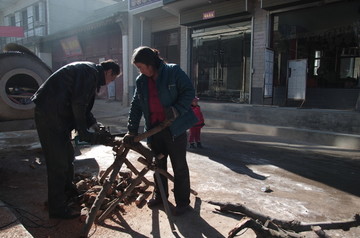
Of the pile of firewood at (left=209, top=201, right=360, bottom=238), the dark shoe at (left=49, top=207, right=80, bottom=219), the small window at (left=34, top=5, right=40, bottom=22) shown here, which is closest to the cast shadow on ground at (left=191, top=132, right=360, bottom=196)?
the pile of firewood at (left=209, top=201, right=360, bottom=238)

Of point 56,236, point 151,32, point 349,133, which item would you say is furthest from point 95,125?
point 151,32

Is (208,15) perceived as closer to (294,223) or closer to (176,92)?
(176,92)

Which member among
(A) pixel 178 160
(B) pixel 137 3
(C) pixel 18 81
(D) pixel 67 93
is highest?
(B) pixel 137 3

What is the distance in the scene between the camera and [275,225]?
2416mm

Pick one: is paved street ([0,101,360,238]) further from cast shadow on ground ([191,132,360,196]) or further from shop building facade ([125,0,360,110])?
shop building facade ([125,0,360,110])

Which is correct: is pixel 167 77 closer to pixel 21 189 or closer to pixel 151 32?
pixel 21 189

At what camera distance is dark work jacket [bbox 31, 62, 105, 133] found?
2699 millimetres

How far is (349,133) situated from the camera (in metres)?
6.66

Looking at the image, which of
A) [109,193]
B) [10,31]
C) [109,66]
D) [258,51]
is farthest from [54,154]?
[10,31]

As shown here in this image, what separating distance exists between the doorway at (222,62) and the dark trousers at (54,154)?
8476 millimetres

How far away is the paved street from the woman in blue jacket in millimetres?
372

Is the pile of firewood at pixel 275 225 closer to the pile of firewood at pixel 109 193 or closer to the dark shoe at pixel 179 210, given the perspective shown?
the dark shoe at pixel 179 210

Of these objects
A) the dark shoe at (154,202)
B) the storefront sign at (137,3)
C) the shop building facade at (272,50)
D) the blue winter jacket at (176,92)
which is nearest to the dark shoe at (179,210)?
Result: the dark shoe at (154,202)

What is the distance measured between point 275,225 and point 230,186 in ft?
5.21
